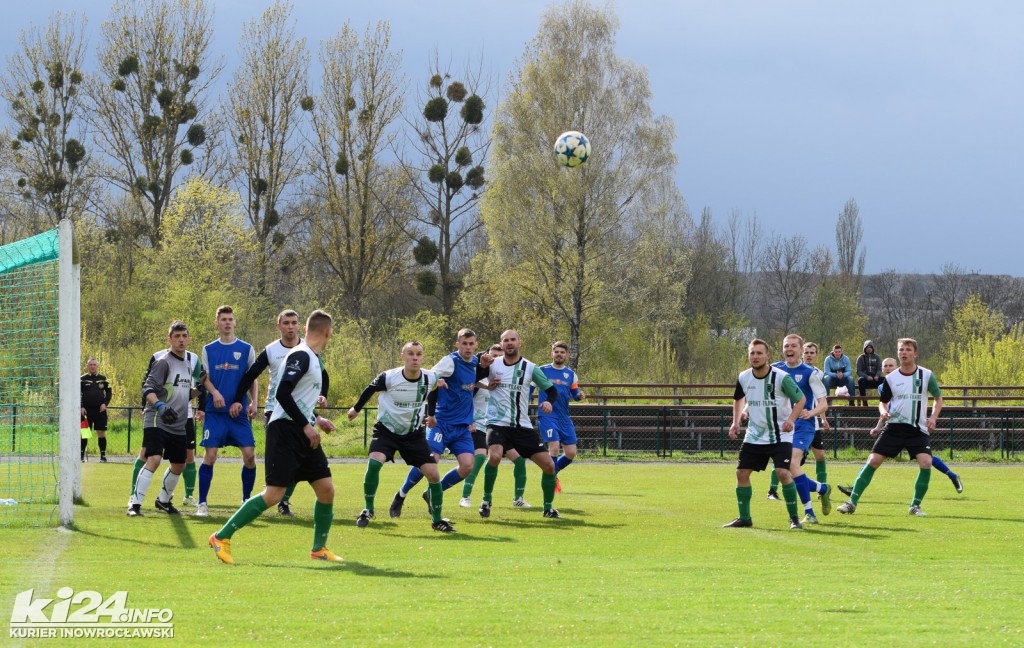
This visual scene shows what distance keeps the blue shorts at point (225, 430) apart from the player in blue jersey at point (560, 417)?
15.6ft

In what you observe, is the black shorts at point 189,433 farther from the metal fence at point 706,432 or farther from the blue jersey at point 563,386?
the metal fence at point 706,432

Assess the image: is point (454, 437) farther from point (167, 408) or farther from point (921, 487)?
point (921, 487)

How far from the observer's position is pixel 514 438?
12.9m

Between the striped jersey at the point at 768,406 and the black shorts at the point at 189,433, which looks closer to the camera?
the striped jersey at the point at 768,406

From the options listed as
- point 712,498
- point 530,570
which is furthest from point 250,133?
point 530,570

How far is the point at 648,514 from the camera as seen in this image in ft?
43.6

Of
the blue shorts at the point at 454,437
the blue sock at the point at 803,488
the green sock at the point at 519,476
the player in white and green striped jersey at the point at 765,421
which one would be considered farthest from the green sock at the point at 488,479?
the blue sock at the point at 803,488

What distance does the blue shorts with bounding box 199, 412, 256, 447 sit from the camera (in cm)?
1224

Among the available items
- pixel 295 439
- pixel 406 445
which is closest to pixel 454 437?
pixel 406 445

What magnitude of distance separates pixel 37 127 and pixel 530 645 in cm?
4819

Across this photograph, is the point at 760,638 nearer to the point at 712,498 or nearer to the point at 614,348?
the point at 712,498

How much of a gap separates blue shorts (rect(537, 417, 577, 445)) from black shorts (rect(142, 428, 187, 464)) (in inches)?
205

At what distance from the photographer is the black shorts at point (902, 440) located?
44.4 ft

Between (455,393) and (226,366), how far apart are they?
99.7 inches
